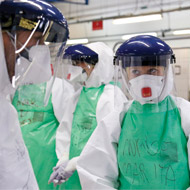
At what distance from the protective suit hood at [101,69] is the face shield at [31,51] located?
0.90m

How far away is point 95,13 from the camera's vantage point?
825 cm

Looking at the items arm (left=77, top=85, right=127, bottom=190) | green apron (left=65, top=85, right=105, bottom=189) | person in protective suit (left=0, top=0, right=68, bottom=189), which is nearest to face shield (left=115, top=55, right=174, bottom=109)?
arm (left=77, top=85, right=127, bottom=190)

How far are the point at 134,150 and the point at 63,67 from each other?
107 centimetres

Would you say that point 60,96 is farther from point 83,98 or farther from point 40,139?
point 40,139

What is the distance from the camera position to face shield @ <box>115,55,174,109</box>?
4.18 ft

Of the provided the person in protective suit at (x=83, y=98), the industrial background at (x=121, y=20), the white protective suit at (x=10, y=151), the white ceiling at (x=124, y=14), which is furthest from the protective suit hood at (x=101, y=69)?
the white ceiling at (x=124, y=14)

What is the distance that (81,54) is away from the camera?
2.00m

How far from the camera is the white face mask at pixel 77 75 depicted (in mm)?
2076

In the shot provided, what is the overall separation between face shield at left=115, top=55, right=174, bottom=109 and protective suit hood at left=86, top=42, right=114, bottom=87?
0.75m

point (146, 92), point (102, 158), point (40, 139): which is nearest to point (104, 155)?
point (102, 158)

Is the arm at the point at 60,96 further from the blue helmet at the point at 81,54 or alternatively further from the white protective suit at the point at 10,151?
the white protective suit at the point at 10,151

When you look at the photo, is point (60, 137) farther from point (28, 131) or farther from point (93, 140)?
point (93, 140)

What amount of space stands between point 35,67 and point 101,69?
111 cm

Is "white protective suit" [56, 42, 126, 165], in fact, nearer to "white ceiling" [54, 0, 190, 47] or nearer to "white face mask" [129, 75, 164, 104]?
"white face mask" [129, 75, 164, 104]
